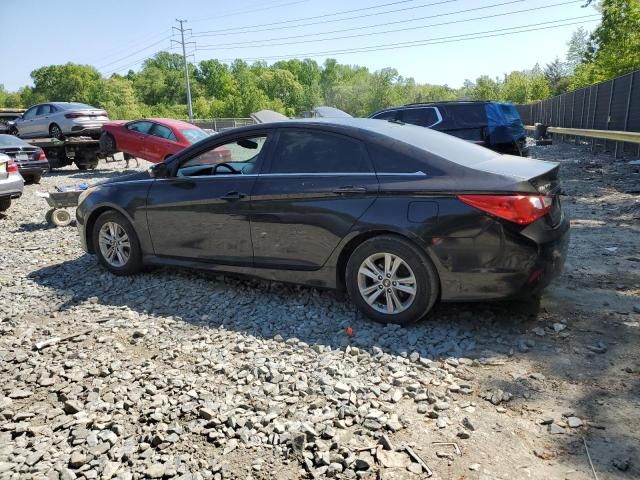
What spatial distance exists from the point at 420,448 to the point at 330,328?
163cm

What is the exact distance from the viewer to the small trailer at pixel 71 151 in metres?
17.4

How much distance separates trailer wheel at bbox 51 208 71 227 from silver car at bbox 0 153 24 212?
1.68 meters

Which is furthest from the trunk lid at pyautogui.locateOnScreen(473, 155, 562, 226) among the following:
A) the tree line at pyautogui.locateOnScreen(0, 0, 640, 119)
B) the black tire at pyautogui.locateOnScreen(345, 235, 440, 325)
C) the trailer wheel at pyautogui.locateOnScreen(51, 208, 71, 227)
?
the tree line at pyautogui.locateOnScreen(0, 0, 640, 119)

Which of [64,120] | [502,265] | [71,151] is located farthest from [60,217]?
[64,120]

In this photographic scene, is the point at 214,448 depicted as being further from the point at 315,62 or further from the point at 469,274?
the point at 315,62

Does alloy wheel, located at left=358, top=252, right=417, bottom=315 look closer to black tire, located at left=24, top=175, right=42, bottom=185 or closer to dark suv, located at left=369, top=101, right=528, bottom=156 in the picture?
dark suv, located at left=369, top=101, right=528, bottom=156

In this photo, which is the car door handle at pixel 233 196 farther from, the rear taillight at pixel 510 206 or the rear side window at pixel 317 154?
the rear taillight at pixel 510 206

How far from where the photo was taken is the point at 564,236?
4098mm

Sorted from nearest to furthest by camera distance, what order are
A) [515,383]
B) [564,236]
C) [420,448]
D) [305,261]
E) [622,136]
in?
[420,448], [515,383], [564,236], [305,261], [622,136]

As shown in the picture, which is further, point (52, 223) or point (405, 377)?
point (52, 223)

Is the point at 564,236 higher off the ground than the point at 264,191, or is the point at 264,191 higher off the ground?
the point at 264,191

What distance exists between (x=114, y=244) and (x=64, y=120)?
50.7 ft

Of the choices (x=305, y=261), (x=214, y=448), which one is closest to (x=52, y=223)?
(x=305, y=261)

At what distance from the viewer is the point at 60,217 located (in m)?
8.97
